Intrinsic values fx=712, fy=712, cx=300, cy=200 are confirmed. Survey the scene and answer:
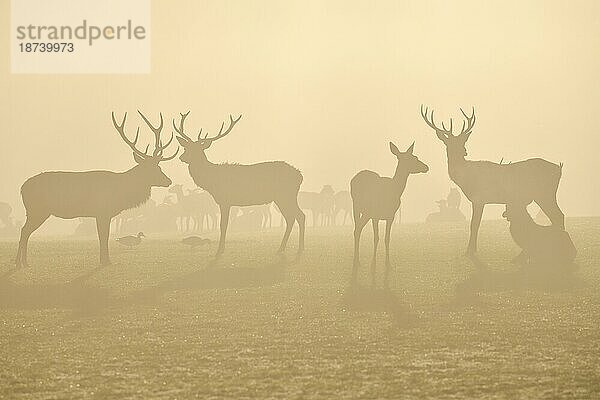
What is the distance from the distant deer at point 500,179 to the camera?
21.3m

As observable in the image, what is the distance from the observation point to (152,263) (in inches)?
812

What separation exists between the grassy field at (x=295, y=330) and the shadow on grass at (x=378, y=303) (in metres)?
0.05

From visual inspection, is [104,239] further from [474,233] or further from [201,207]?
[201,207]

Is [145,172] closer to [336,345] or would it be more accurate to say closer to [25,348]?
[25,348]

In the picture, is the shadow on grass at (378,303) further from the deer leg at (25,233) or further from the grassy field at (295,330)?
the deer leg at (25,233)

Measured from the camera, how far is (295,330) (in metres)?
12.4

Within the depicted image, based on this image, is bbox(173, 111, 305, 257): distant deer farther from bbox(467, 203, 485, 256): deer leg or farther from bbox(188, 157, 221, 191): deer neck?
bbox(467, 203, 485, 256): deer leg

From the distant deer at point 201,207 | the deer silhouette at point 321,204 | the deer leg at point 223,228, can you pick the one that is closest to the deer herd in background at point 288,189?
the deer leg at point 223,228

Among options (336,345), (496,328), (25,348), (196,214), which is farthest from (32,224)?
(196,214)

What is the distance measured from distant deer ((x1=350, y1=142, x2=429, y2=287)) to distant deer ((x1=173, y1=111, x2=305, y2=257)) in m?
4.61

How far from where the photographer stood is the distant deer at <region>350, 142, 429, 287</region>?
59.6ft

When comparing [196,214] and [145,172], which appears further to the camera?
[196,214]

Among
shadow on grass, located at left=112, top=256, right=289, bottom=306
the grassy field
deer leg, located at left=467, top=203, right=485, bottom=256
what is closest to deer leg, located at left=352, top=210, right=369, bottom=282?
the grassy field

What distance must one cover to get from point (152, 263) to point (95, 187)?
273 centimetres
